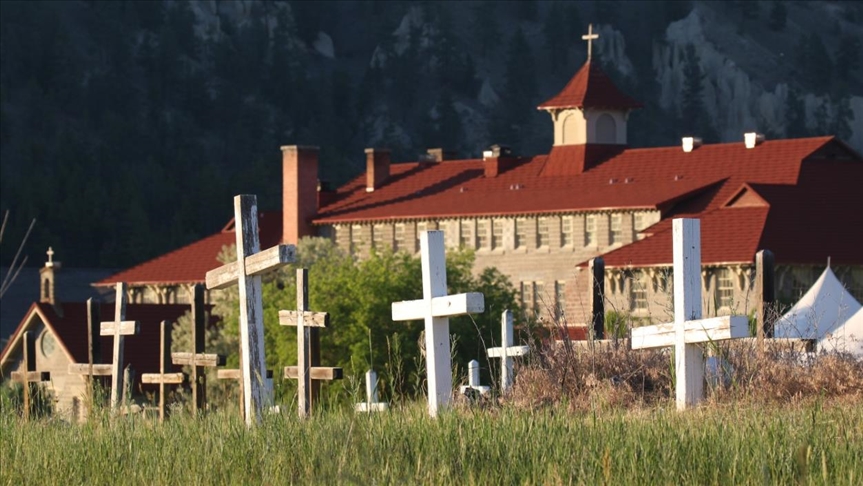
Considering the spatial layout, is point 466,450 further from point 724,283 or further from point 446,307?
point 724,283

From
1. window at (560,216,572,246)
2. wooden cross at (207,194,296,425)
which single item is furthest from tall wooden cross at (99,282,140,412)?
window at (560,216,572,246)

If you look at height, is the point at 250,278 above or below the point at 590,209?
below

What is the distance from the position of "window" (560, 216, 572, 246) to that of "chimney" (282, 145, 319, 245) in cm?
1215

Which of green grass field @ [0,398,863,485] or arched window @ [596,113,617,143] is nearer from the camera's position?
green grass field @ [0,398,863,485]

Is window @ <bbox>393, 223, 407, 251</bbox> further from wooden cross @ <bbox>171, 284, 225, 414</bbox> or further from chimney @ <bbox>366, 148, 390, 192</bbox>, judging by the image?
wooden cross @ <bbox>171, 284, 225, 414</bbox>

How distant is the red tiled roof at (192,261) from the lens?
4031 inches

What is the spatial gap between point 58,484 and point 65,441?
121 cm

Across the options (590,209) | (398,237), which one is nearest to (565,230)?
(590,209)

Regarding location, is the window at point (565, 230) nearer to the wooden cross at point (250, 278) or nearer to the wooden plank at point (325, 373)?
the wooden plank at point (325, 373)

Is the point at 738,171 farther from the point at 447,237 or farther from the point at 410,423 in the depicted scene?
the point at 410,423

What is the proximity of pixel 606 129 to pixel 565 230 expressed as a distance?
432 inches

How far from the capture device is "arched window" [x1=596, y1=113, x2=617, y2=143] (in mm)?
103562

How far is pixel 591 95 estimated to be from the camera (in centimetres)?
10381

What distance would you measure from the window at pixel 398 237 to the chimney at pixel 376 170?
5.59 metres
